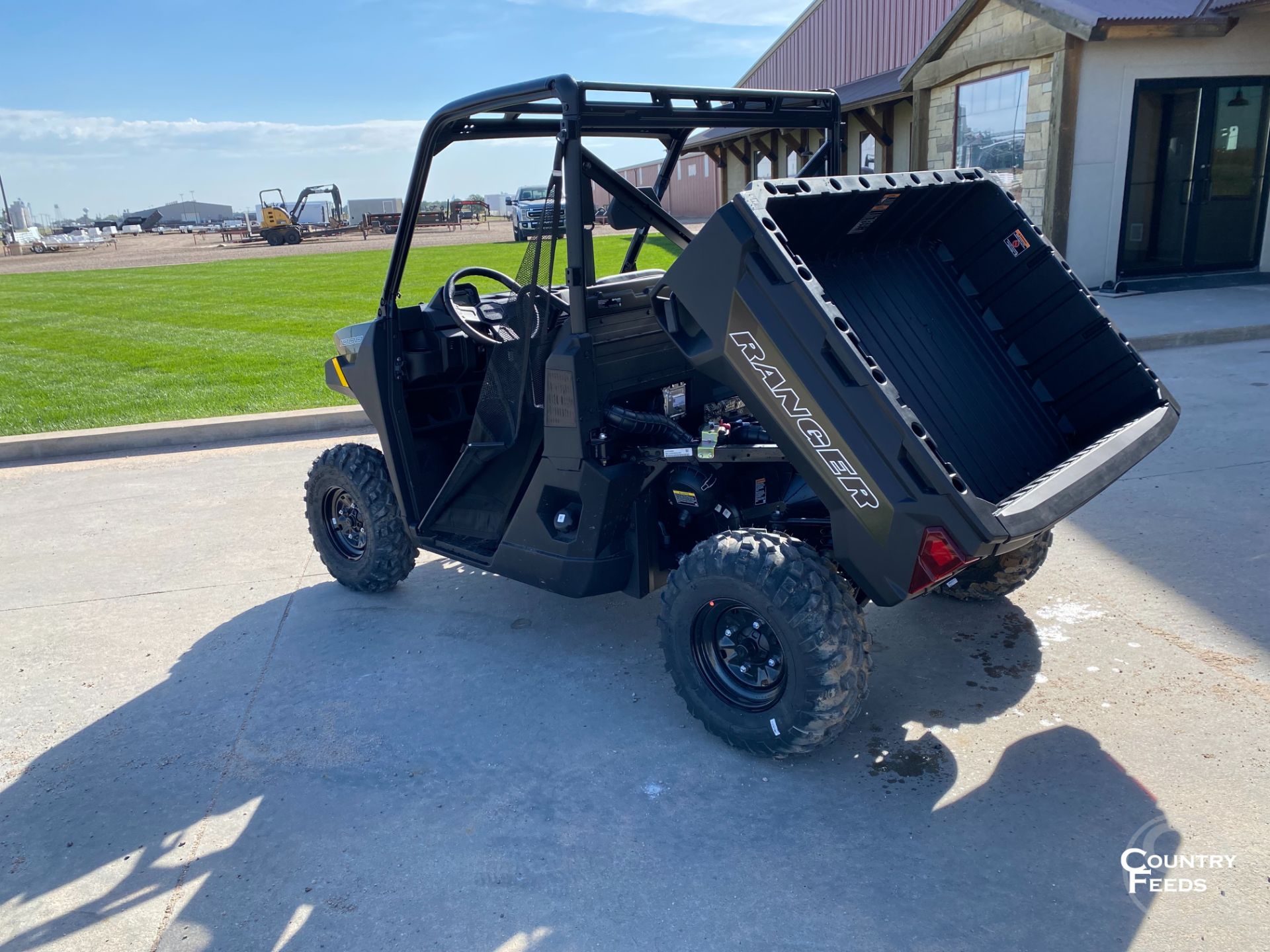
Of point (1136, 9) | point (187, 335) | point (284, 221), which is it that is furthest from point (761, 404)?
point (284, 221)

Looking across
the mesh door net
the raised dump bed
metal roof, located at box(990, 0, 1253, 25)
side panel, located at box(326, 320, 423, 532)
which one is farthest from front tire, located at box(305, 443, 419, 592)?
metal roof, located at box(990, 0, 1253, 25)

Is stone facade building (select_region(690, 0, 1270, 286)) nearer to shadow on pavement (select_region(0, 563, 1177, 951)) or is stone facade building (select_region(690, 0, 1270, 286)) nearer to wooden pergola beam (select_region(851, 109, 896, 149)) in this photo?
wooden pergola beam (select_region(851, 109, 896, 149))

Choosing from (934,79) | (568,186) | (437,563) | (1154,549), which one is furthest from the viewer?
(934,79)

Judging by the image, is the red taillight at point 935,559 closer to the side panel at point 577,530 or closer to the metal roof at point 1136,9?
the side panel at point 577,530

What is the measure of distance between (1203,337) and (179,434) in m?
9.00

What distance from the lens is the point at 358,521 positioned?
4863 mm

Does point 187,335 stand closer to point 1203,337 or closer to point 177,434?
point 177,434

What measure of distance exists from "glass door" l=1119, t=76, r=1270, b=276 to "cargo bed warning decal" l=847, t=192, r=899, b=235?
1004 cm

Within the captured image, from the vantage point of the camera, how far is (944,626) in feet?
13.4

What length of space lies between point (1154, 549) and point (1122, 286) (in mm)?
8245

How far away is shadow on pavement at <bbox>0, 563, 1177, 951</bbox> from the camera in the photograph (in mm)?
2562

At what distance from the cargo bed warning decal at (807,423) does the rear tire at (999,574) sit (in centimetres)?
130

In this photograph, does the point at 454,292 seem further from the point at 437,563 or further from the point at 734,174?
the point at 734,174

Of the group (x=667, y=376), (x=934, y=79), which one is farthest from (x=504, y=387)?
(x=934, y=79)
